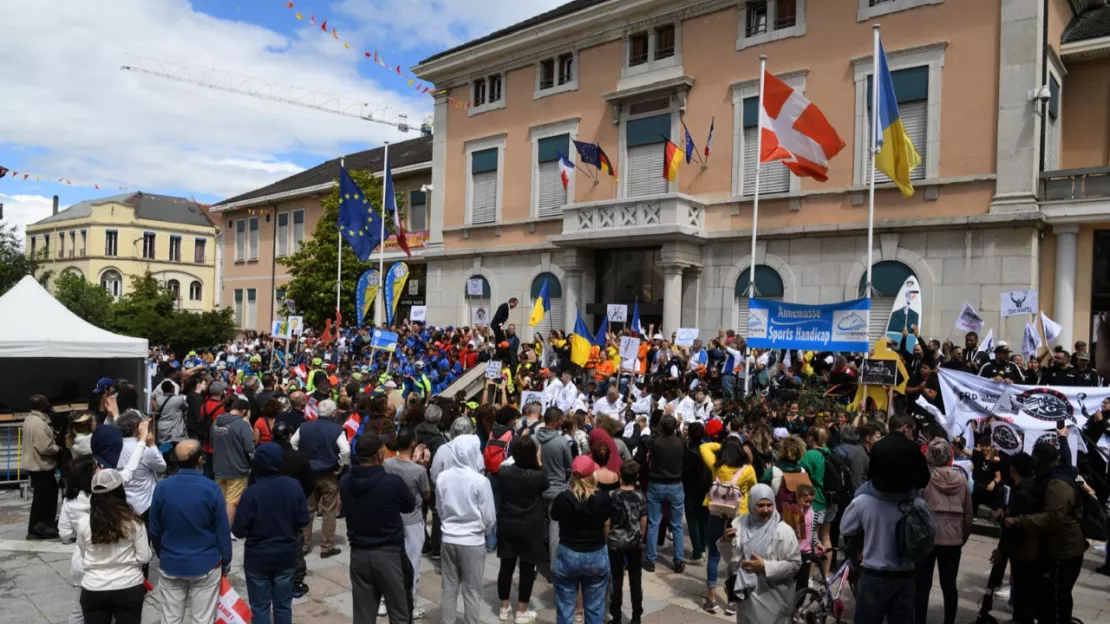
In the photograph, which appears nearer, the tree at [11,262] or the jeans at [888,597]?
the jeans at [888,597]

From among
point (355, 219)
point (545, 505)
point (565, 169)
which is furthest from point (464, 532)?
point (565, 169)

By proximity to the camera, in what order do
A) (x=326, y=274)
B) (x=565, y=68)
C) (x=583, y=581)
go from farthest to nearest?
(x=326, y=274) → (x=565, y=68) → (x=583, y=581)

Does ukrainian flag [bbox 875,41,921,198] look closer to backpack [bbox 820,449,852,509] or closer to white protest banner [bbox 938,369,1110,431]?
white protest banner [bbox 938,369,1110,431]

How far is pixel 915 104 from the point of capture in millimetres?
19141

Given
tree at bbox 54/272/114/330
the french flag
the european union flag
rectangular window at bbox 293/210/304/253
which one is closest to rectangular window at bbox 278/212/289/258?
rectangular window at bbox 293/210/304/253

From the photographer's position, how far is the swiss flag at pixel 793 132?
16.3 metres

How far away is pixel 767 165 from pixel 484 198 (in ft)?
38.3

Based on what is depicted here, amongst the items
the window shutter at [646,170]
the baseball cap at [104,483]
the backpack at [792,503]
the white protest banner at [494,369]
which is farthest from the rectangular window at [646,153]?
the baseball cap at [104,483]

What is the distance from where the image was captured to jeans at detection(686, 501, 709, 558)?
9141 mm

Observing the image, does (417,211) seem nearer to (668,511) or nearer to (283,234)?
(283,234)

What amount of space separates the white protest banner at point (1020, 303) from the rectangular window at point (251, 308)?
133ft

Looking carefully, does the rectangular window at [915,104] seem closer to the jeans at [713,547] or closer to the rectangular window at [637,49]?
the rectangular window at [637,49]

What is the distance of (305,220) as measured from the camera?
43.2 meters

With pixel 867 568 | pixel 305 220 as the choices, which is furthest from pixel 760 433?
pixel 305 220
